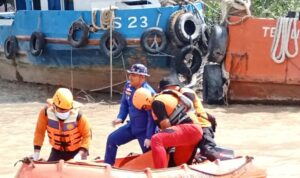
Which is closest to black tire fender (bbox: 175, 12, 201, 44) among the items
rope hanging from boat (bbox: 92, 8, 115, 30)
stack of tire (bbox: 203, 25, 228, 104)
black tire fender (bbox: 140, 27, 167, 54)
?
black tire fender (bbox: 140, 27, 167, 54)

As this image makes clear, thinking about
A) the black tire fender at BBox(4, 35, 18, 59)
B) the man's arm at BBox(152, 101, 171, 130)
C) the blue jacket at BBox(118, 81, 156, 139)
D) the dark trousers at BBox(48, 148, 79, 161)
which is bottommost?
the black tire fender at BBox(4, 35, 18, 59)

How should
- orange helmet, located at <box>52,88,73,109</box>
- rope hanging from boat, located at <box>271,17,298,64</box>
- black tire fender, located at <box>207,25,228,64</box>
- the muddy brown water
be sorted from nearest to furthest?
orange helmet, located at <box>52,88,73,109</box>, the muddy brown water, rope hanging from boat, located at <box>271,17,298,64</box>, black tire fender, located at <box>207,25,228,64</box>

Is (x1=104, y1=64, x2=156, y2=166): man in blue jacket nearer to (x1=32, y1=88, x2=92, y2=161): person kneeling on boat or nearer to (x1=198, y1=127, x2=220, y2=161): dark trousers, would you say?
(x1=198, y1=127, x2=220, y2=161): dark trousers

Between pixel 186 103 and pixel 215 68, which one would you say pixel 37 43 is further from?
pixel 186 103

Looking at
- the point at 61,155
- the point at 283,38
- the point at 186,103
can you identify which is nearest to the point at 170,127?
the point at 186,103

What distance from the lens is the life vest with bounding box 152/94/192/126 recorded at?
5.36 meters

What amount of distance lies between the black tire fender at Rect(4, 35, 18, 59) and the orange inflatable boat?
370 inches

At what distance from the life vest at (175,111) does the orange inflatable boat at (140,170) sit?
1.24 feet

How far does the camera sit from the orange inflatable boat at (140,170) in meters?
5.09

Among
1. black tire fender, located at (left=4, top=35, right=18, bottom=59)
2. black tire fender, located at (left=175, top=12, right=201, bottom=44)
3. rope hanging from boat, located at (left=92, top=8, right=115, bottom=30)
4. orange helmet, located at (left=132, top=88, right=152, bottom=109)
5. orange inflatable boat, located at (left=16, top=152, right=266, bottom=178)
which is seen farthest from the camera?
black tire fender, located at (left=4, top=35, right=18, bottom=59)

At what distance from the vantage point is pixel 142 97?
5.80 m

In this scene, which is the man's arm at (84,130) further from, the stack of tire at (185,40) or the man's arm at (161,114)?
the stack of tire at (185,40)

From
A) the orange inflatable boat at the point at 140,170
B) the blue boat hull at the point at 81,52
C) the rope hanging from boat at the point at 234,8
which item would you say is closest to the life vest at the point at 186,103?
the orange inflatable boat at the point at 140,170

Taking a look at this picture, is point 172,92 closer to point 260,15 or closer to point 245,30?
point 245,30
